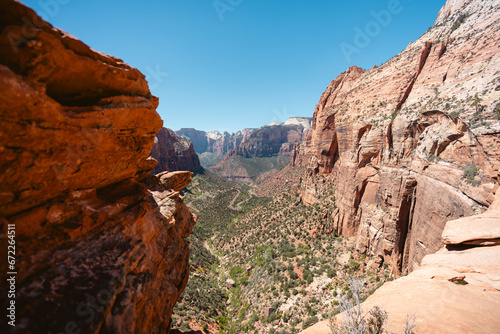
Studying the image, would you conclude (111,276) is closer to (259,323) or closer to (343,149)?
(259,323)

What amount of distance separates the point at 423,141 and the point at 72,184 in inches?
993

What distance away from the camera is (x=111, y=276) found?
228 inches

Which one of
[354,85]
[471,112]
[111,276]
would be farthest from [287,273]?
[354,85]

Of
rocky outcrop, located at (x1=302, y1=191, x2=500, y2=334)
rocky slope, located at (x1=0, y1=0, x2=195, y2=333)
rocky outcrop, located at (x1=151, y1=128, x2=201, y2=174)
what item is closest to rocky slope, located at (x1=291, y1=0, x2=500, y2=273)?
rocky outcrop, located at (x1=302, y1=191, x2=500, y2=334)

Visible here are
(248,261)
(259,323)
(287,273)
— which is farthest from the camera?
(248,261)

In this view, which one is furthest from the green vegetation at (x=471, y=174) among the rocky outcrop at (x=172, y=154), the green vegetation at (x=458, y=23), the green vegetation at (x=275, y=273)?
the rocky outcrop at (x=172, y=154)

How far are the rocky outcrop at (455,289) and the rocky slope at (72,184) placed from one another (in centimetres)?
831

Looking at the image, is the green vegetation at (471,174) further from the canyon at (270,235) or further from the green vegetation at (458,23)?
the green vegetation at (458,23)

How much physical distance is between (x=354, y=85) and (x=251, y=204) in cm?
4906

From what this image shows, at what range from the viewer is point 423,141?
17516mm

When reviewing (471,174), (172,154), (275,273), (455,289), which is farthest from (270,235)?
(172,154)

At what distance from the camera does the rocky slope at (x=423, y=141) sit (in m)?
13.5

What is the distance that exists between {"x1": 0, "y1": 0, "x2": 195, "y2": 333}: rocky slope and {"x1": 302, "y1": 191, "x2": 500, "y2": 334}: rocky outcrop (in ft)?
27.3

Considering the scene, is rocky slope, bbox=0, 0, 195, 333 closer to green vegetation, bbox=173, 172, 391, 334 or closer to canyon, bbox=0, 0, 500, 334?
canyon, bbox=0, 0, 500, 334
